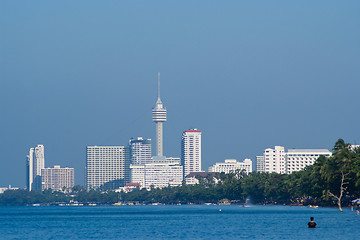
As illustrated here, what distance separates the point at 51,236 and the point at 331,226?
3492 centimetres

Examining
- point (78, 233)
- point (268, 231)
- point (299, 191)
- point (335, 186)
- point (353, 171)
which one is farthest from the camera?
point (299, 191)

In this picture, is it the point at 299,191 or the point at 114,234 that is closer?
the point at 114,234

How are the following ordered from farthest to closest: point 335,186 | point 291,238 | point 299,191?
point 299,191 < point 335,186 < point 291,238

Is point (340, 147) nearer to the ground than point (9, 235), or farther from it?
farther from it

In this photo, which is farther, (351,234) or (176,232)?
(176,232)

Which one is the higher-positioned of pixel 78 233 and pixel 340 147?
pixel 340 147

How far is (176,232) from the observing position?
9512 cm

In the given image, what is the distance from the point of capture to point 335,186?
143 m

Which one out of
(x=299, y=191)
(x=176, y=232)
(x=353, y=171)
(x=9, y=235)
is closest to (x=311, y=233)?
(x=176, y=232)

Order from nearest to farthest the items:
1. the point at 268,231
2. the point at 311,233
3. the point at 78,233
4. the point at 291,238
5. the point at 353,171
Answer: the point at 291,238 → the point at 311,233 → the point at 268,231 → the point at 78,233 → the point at 353,171

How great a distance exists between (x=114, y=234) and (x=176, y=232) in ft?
25.3

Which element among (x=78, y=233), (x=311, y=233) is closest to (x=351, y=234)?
(x=311, y=233)

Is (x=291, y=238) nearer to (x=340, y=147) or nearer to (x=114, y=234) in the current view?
(x=114, y=234)

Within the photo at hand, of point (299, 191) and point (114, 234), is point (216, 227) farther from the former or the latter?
point (299, 191)
